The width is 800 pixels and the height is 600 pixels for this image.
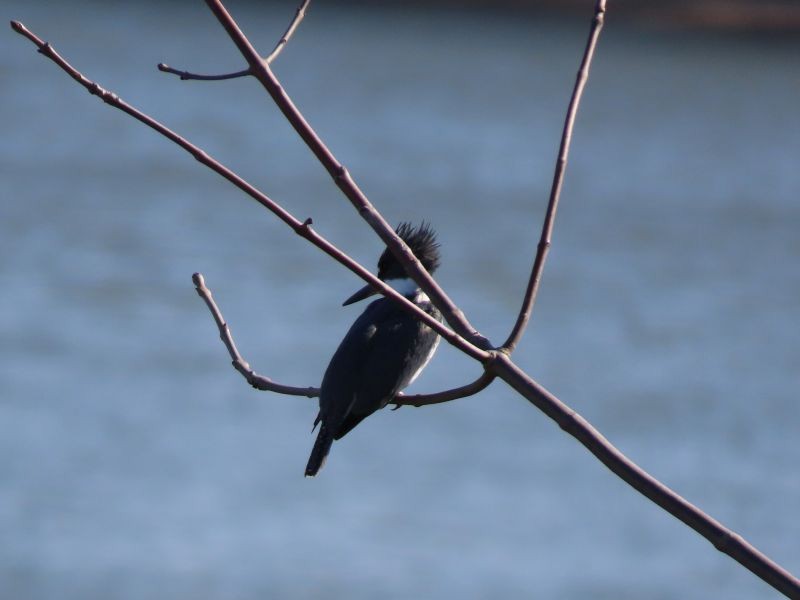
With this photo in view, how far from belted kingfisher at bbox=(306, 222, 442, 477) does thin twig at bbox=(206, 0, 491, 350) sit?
3.40ft

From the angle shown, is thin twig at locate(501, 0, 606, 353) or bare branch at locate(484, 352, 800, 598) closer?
bare branch at locate(484, 352, 800, 598)

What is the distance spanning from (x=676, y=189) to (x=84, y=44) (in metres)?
5.35

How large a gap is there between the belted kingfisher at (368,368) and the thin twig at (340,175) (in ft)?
3.40

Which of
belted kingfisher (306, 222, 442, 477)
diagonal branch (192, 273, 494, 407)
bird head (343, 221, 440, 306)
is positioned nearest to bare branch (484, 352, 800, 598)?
diagonal branch (192, 273, 494, 407)

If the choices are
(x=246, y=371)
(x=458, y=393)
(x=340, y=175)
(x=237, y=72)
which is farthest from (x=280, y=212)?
(x=246, y=371)

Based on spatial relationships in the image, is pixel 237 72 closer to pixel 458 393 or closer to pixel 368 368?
pixel 458 393

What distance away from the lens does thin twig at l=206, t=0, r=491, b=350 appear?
102cm

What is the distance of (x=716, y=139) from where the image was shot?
9.93 m

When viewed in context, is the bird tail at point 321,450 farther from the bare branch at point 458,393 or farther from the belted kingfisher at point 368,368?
the bare branch at point 458,393

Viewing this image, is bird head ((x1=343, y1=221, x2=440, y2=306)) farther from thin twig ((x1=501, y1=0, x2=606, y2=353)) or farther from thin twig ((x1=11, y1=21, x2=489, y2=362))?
thin twig ((x1=11, y1=21, x2=489, y2=362))

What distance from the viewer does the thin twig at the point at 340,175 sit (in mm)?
1018

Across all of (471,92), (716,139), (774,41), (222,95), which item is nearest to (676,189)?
(716,139)

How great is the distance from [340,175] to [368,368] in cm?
122

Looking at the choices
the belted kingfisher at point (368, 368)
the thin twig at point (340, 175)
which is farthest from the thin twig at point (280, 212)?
the belted kingfisher at point (368, 368)
